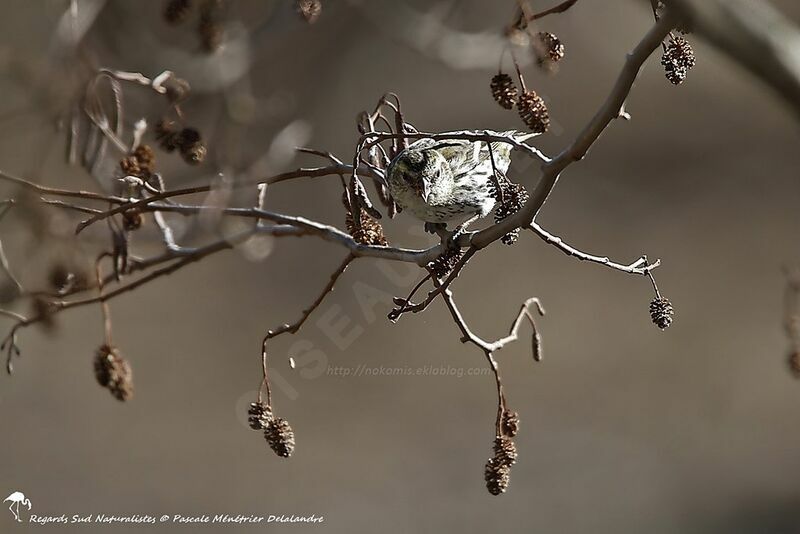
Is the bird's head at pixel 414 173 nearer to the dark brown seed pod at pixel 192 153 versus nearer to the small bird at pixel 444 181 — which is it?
the small bird at pixel 444 181

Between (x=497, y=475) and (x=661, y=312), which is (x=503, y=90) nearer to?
(x=661, y=312)

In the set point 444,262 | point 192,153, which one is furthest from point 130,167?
point 444,262

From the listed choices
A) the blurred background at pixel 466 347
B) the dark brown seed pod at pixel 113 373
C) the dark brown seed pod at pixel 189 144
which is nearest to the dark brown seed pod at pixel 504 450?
the dark brown seed pod at pixel 113 373

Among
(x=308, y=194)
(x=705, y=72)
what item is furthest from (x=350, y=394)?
(x=705, y=72)

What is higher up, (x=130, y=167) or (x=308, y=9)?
(x=308, y=9)

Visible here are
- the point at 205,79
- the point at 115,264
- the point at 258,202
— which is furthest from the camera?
the point at 205,79

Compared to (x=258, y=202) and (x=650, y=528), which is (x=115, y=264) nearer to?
(x=258, y=202)
